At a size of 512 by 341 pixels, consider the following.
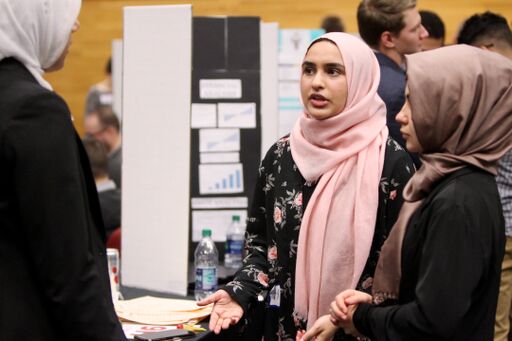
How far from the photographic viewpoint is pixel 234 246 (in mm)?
3639

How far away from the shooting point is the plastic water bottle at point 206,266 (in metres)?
3.10

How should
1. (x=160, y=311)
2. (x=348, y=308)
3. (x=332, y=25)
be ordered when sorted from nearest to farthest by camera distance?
(x=348, y=308)
(x=160, y=311)
(x=332, y=25)

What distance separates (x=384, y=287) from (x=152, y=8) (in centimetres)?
164

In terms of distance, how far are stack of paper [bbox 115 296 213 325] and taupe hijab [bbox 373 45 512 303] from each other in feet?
3.33

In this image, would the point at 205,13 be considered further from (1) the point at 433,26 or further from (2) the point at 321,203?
(2) the point at 321,203

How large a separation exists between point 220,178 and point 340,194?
1.36 meters

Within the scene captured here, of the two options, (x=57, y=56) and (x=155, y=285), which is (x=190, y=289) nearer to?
(x=155, y=285)

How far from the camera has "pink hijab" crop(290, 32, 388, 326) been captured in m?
2.31

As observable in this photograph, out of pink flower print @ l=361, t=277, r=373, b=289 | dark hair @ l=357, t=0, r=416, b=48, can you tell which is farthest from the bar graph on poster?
pink flower print @ l=361, t=277, r=373, b=289

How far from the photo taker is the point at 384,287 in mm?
1954

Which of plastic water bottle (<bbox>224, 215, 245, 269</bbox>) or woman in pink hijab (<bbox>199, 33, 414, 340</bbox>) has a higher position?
woman in pink hijab (<bbox>199, 33, 414, 340</bbox>)

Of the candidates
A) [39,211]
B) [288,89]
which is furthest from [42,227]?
[288,89]

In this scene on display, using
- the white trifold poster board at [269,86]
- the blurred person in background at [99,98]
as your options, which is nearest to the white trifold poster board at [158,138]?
the white trifold poster board at [269,86]

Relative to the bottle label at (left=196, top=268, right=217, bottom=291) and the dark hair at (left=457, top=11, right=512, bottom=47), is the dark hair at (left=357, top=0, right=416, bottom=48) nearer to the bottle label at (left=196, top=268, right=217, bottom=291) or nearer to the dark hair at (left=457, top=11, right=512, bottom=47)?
the dark hair at (left=457, top=11, right=512, bottom=47)
